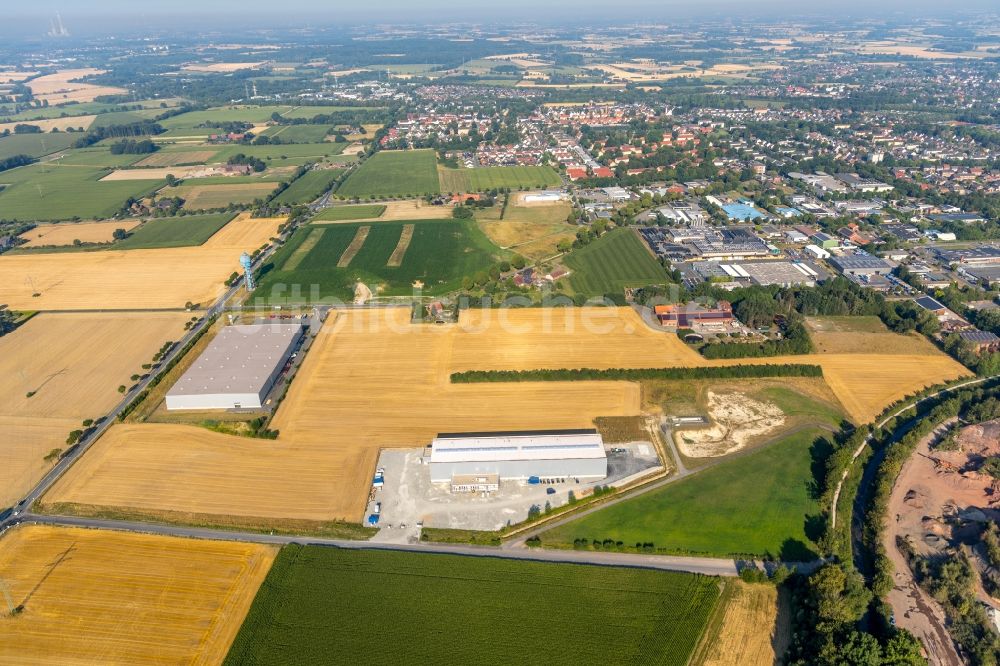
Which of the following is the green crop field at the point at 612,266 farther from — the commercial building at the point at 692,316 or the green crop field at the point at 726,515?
the green crop field at the point at 726,515

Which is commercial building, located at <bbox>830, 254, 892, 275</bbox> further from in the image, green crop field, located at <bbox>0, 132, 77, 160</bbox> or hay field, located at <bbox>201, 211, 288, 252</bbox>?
green crop field, located at <bbox>0, 132, 77, 160</bbox>

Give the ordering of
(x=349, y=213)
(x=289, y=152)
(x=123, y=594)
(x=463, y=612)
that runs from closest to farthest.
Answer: (x=463, y=612) < (x=123, y=594) < (x=349, y=213) < (x=289, y=152)

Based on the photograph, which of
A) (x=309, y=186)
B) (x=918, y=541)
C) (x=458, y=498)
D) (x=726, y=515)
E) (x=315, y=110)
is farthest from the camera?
(x=315, y=110)

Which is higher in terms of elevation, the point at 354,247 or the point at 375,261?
the point at 354,247

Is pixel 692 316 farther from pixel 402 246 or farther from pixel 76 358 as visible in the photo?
pixel 76 358

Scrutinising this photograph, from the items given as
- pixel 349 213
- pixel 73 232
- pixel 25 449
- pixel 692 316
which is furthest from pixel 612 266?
pixel 73 232

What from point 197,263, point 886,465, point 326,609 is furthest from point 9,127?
point 886,465
